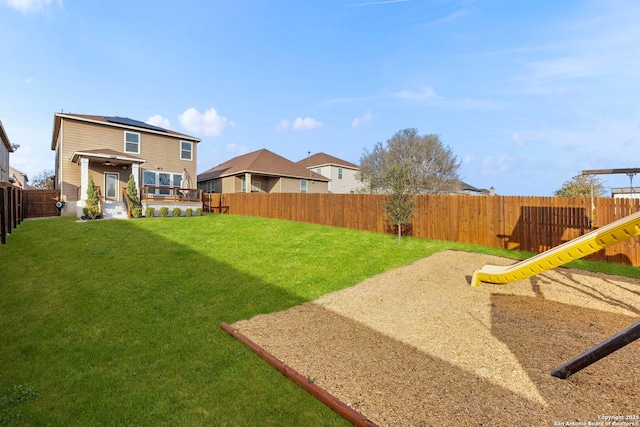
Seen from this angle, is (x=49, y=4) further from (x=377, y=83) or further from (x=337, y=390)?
(x=377, y=83)

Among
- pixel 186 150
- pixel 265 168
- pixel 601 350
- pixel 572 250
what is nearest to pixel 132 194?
pixel 186 150

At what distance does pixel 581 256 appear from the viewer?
551cm

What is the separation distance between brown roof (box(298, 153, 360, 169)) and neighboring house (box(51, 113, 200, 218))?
62.7ft

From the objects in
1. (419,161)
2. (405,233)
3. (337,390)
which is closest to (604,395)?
(337,390)

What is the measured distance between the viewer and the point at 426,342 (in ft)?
15.4

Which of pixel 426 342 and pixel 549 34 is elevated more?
pixel 549 34

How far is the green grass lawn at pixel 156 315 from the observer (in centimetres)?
329

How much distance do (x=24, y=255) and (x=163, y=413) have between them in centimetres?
1028

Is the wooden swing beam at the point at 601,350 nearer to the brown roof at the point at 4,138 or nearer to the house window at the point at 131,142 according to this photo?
Answer: the house window at the point at 131,142

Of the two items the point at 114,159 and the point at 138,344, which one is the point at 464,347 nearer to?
the point at 138,344

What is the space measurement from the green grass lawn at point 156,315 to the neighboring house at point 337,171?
86.3 feet

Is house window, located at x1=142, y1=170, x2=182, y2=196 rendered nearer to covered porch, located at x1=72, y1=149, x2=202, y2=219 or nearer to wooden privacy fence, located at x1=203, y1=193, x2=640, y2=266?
covered porch, located at x1=72, y1=149, x2=202, y2=219

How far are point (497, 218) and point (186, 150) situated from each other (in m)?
23.2

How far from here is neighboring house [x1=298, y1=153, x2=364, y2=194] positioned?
3844 centimetres
